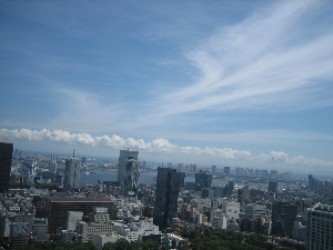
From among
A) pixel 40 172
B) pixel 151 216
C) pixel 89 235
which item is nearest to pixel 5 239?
pixel 89 235

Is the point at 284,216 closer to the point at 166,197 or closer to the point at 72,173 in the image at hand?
the point at 166,197

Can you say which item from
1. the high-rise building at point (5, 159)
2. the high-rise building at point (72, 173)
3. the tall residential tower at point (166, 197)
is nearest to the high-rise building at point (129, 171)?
the high-rise building at point (72, 173)

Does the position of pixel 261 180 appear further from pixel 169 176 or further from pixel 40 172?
pixel 169 176

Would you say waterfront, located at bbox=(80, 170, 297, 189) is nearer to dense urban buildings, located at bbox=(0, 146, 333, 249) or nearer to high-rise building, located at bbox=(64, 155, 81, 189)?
dense urban buildings, located at bbox=(0, 146, 333, 249)

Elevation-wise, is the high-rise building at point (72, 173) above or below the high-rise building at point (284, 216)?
above

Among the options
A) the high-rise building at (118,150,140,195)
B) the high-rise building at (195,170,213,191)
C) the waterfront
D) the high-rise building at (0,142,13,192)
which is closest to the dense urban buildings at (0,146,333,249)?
the high-rise building at (118,150,140,195)

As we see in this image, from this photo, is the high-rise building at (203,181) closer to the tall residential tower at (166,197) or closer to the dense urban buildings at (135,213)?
the dense urban buildings at (135,213)
